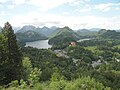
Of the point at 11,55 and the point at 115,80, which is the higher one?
the point at 11,55

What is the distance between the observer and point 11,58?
51.4m

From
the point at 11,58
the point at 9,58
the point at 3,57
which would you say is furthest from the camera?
the point at 11,58

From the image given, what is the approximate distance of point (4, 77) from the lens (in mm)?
48625

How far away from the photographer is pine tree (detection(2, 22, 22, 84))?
50.3 meters

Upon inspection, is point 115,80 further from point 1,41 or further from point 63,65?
point 1,41

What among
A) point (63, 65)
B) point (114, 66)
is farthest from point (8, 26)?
point (114, 66)

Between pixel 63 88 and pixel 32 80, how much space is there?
19.1ft

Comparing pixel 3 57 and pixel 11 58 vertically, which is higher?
pixel 3 57

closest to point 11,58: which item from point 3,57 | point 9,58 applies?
point 9,58

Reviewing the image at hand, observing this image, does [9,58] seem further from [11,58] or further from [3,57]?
[3,57]

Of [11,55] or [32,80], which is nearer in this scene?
[32,80]

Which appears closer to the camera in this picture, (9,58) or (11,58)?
(9,58)

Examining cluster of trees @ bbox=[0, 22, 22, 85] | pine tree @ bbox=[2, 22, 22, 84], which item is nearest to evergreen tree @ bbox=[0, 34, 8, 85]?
cluster of trees @ bbox=[0, 22, 22, 85]

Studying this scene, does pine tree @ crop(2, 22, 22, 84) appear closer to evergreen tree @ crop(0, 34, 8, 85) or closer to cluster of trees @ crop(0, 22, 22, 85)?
cluster of trees @ crop(0, 22, 22, 85)
